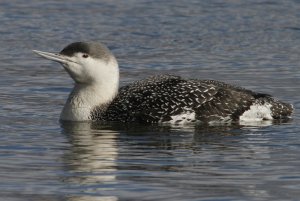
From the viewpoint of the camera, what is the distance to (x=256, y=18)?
20062 mm

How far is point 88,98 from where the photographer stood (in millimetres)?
13258

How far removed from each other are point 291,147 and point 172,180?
207 centimetres

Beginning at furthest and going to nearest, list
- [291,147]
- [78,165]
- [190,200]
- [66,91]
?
[66,91] < [291,147] < [78,165] < [190,200]

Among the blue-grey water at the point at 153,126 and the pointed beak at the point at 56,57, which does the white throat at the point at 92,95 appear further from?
the pointed beak at the point at 56,57

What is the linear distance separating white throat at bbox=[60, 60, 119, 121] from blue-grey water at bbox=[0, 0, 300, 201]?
184 millimetres

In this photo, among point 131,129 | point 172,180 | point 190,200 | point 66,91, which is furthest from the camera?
point 66,91

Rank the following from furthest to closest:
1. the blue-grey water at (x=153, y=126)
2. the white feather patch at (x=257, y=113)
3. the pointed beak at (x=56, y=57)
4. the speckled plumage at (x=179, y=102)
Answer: the white feather patch at (x=257, y=113)
the speckled plumage at (x=179, y=102)
the pointed beak at (x=56, y=57)
the blue-grey water at (x=153, y=126)

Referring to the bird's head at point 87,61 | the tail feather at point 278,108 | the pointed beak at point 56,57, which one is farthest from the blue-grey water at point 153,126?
the pointed beak at point 56,57

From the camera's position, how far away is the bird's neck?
13180mm

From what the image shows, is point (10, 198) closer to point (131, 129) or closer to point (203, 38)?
point (131, 129)

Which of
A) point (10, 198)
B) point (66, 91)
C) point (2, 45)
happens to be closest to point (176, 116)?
point (66, 91)

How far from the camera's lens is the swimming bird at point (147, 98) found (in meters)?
12.9

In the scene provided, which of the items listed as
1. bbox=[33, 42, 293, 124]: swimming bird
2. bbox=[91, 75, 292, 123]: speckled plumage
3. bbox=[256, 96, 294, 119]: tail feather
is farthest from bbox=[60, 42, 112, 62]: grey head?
bbox=[256, 96, 294, 119]: tail feather

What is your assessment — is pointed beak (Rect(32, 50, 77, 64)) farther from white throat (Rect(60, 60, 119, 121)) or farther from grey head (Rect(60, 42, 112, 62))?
white throat (Rect(60, 60, 119, 121))
